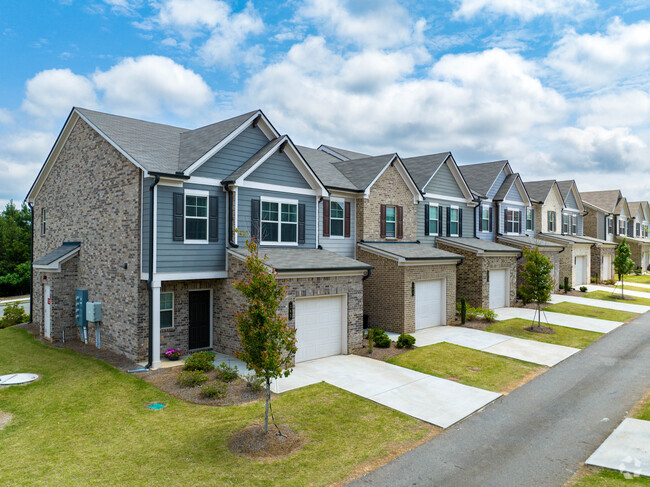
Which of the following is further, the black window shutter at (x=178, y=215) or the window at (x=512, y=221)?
the window at (x=512, y=221)

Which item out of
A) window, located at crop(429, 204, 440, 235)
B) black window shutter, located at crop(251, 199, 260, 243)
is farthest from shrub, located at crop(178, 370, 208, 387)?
window, located at crop(429, 204, 440, 235)

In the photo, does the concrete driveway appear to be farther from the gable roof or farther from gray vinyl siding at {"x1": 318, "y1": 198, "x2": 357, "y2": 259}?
the gable roof

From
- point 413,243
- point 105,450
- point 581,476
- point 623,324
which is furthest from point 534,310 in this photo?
point 105,450

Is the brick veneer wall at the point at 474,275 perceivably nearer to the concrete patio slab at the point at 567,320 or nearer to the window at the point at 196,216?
the concrete patio slab at the point at 567,320

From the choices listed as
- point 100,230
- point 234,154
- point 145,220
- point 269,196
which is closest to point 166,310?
point 145,220

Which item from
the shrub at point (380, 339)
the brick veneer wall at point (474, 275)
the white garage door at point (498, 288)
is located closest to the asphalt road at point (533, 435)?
the shrub at point (380, 339)

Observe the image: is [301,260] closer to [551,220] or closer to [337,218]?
[337,218]

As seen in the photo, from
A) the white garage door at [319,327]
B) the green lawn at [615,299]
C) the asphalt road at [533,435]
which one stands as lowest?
the asphalt road at [533,435]
